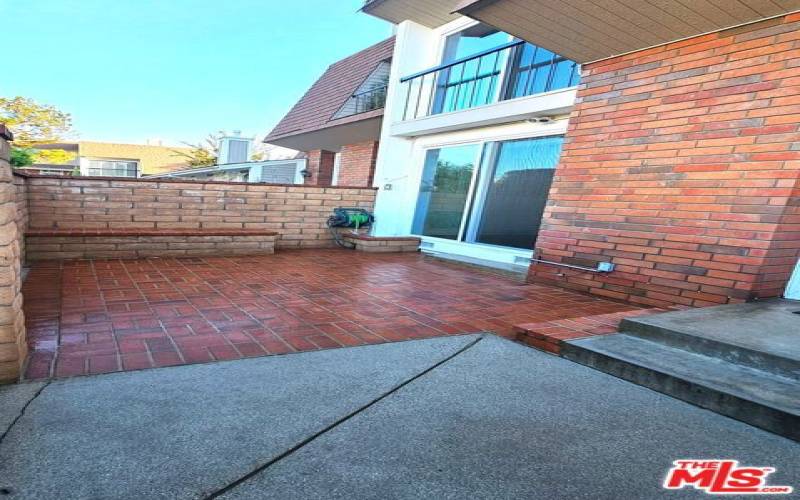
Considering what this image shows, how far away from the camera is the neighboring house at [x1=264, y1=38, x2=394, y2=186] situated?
388 inches

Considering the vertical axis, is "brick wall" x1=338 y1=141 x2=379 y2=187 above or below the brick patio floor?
above

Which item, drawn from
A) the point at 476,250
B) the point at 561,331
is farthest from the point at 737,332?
the point at 476,250

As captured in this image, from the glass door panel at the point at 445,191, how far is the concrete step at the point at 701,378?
4.82m

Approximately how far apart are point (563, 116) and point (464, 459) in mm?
5370

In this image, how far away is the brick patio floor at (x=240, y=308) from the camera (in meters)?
2.42

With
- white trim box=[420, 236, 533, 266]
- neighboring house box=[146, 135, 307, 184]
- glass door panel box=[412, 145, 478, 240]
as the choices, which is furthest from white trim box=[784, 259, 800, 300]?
neighboring house box=[146, 135, 307, 184]

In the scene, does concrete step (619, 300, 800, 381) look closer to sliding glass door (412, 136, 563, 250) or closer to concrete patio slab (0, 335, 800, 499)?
concrete patio slab (0, 335, 800, 499)

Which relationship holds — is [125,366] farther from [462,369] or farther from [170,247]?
[170,247]

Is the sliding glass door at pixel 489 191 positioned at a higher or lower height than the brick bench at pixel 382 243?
higher

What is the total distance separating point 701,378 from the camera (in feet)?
6.89

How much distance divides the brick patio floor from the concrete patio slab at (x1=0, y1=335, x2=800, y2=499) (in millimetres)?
353

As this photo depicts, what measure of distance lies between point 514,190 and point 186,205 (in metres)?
5.16

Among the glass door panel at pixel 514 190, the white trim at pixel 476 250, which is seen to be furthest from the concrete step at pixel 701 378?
the glass door panel at pixel 514 190

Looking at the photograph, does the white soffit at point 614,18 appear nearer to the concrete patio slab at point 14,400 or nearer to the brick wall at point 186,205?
the concrete patio slab at point 14,400
